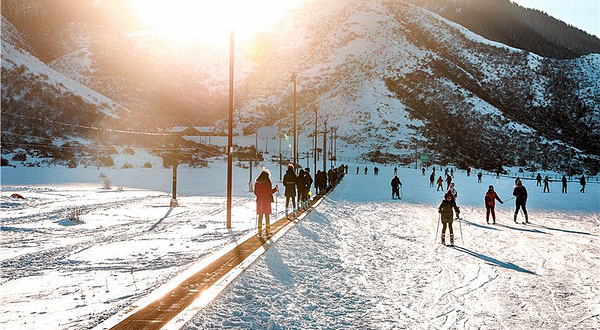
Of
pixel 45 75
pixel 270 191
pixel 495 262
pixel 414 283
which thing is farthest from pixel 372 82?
pixel 414 283

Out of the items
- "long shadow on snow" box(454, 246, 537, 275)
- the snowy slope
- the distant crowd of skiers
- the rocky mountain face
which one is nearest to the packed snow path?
"long shadow on snow" box(454, 246, 537, 275)

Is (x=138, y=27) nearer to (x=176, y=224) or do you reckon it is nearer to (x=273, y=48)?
(x=273, y=48)

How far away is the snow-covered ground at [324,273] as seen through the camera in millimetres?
5859

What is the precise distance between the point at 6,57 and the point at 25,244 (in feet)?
264

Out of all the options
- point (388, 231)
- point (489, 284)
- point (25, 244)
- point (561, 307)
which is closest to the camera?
point (561, 307)

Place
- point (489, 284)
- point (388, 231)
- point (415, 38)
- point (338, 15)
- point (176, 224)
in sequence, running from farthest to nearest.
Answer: point (338, 15) < point (415, 38) < point (176, 224) < point (388, 231) < point (489, 284)

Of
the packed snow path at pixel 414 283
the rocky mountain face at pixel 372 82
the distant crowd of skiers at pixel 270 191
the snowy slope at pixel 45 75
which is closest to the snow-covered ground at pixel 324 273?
the packed snow path at pixel 414 283

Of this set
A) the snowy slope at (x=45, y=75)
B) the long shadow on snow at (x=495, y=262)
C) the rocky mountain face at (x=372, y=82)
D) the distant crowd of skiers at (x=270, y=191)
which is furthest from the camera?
the rocky mountain face at (x=372, y=82)

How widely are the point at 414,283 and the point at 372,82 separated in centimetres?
12793

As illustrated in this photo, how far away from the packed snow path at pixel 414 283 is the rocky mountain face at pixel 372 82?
7806 centimetres

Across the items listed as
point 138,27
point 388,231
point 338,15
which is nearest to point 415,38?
point 338,15

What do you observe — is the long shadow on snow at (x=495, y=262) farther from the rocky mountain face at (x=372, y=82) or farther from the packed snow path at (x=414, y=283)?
the rocky mountain face at (x=372, y=82)

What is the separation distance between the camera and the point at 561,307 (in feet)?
21.0

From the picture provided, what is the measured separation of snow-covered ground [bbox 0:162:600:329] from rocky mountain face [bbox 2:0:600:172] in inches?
2920
